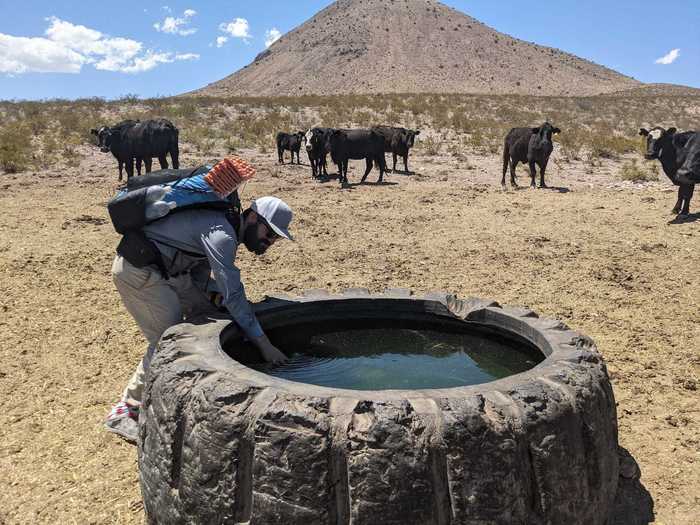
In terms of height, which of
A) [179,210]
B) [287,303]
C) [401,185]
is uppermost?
[179,210]

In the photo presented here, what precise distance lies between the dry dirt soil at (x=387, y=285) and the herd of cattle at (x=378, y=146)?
712 mm

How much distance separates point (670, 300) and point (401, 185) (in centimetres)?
845

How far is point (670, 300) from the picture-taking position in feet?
20.3

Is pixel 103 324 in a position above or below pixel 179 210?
below

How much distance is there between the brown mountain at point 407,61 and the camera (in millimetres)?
72750

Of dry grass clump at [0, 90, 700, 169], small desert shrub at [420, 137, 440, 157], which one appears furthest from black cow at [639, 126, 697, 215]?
small desert shrub at [420, 137, 440, 157]

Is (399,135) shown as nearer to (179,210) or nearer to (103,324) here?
(103,324)

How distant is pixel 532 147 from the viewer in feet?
42.9

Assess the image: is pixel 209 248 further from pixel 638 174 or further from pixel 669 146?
pixel 638 174

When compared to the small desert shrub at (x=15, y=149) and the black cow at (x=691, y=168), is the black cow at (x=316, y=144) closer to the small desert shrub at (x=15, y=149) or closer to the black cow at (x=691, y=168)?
the small desert shrub at (x=15, y=149)

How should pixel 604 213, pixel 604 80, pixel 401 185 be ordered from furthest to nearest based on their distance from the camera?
pixel 604 80
pixel 401 185
pixel 604 213

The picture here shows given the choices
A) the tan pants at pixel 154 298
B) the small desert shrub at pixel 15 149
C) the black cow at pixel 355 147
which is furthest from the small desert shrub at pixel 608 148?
the tan pants at pixel 154 298

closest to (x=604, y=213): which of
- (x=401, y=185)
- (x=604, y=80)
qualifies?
(x=401, y=185)

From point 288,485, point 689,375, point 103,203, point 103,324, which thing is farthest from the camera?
point 103,203
